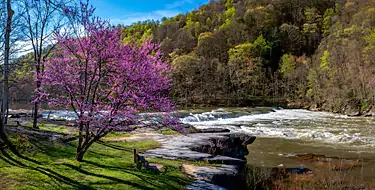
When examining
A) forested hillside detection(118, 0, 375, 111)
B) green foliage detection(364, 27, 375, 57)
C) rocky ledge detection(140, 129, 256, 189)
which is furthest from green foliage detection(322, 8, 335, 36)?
rocky ledge detection(140, 129, 256, 189)

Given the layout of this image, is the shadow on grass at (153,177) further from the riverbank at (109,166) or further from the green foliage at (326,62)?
the green foliage at (326,62)

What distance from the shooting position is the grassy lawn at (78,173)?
7.08 metres

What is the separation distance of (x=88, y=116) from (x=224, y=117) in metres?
31.9

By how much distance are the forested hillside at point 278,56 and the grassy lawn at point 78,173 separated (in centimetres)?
1298

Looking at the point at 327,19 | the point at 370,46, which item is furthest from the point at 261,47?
the point at 370,46

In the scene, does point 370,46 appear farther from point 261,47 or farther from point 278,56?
point 278,56

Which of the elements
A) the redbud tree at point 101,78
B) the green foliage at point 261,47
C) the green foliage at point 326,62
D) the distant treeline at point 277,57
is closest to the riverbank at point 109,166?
the redbud tree at point 101,78

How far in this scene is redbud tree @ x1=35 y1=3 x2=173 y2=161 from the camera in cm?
865

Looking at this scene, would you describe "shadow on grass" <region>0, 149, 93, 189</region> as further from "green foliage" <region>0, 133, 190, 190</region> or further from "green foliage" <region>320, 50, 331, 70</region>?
"green foliage" <region>320, 50, 331, 70</region>

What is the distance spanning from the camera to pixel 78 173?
812 centimetres

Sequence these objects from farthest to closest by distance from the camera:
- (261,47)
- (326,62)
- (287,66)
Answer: (261,47), (287,66), (326,62)

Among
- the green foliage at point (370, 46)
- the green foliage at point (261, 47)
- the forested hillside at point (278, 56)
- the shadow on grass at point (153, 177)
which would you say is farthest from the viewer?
the green foliage at point (261, 47)

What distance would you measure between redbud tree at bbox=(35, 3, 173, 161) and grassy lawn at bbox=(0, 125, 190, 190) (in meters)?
1.13

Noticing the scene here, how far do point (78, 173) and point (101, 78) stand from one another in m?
2.65
